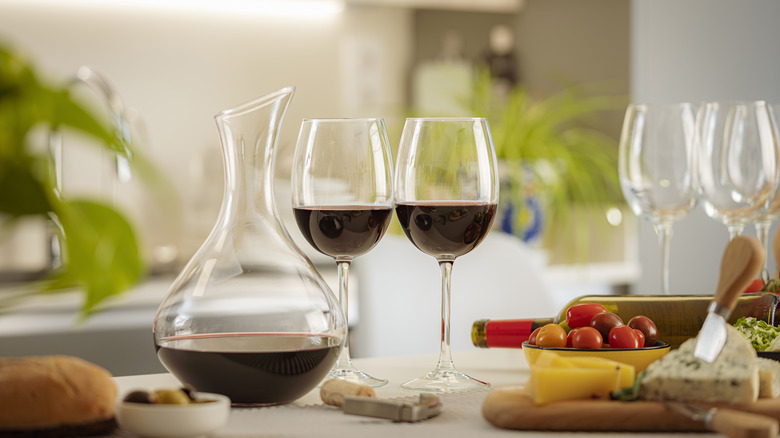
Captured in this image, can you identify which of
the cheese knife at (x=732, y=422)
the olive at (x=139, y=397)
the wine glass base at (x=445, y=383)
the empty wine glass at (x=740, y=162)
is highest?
the empty wine glass at (x=740, y=162)

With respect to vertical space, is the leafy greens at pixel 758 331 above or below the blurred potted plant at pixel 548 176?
below

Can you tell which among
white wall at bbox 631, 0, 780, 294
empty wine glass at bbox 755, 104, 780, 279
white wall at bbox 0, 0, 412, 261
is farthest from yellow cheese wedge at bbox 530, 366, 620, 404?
white wall at bbox 0, 0, 412, 261

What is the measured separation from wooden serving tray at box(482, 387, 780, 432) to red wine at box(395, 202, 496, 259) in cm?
23

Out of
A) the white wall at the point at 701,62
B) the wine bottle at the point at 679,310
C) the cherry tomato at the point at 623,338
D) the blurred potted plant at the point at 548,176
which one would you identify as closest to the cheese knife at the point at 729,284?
the cherry tomato at the point at 623,338

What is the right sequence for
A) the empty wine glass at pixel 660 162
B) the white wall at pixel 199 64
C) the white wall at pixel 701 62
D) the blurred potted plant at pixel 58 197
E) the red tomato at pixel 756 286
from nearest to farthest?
the blurred potted plant at pixel 58 197, the red tomato at pixel 756 286, the empty wine glass at pixel 660 162, the white wall at pixel 701 62, the white wall at pixel 199 64

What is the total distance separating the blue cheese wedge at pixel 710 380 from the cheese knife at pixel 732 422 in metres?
0.02

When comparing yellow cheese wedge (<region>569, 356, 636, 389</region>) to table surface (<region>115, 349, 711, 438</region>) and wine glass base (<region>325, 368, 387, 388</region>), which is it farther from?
wine glass base (<region>325, 368, 387, 388</region>)

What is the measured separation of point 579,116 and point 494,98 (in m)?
0.38

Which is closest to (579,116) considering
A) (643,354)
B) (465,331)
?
(465,331)

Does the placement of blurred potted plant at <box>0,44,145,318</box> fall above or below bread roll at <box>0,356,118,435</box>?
above

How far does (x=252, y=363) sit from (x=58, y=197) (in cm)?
31

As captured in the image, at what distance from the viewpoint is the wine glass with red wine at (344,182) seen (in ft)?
2.86

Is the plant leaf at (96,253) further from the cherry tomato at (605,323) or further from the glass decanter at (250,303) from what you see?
the cherry tomato at (605,323)

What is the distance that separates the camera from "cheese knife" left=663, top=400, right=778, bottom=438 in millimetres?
569
